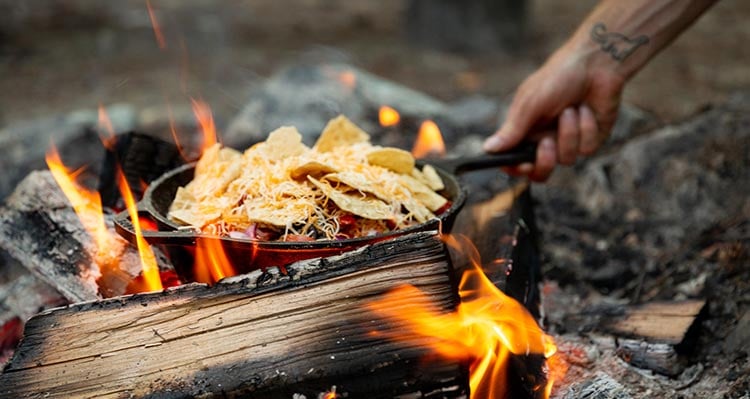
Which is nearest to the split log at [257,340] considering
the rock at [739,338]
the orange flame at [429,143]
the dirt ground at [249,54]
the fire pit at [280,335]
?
the fire pit at [280,335]

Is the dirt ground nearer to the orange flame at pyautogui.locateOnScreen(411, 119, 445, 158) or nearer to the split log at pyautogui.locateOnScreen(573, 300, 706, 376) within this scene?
the orange flame at pyautogui.locateOnScreen(411, 119, 445, 158)

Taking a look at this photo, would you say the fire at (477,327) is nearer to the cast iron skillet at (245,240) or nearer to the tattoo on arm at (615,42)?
the cast iron skillet at (245,240)

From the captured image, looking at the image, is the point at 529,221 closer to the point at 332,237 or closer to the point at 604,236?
the point at 604,236

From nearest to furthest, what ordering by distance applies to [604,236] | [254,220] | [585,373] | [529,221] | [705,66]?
[254,220] < [585,373] < [529,221] < [604,236] < [705,66]

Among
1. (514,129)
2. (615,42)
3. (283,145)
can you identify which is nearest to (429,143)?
(514,129)

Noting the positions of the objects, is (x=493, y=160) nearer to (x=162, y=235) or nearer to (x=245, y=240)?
(x=245, y=240)

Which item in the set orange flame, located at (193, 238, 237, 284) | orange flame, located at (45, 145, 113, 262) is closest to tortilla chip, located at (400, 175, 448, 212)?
orange flame, located at (193, 238, 237, 284)

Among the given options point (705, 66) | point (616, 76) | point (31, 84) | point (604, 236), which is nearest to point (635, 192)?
point (604, 236)
